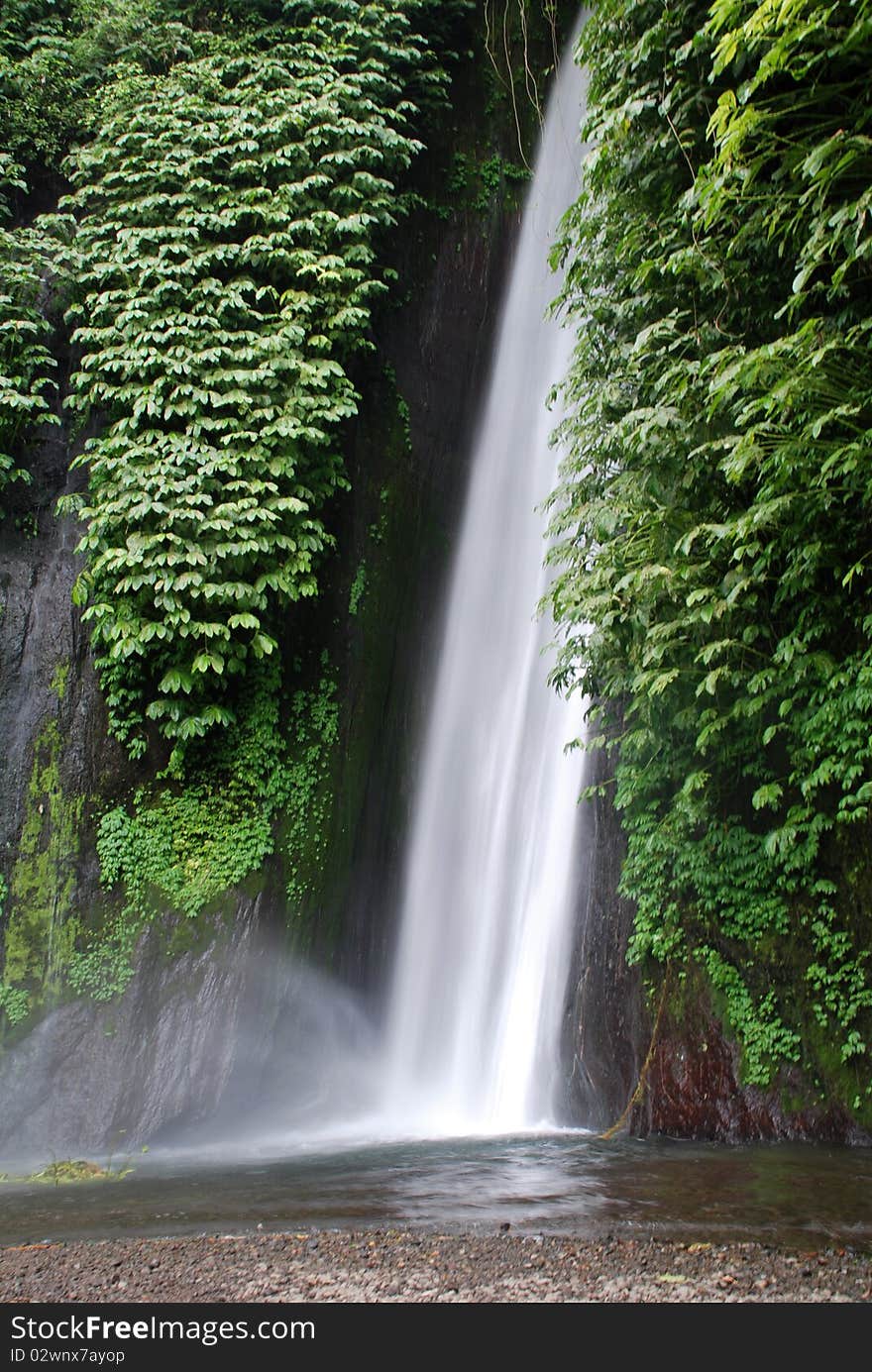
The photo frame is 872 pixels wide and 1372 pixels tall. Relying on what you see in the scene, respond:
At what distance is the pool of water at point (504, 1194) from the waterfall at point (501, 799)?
172 cm

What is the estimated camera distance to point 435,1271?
10.9 ft

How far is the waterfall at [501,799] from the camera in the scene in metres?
8.39

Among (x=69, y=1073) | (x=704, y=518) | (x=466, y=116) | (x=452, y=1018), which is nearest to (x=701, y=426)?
(x=704, y=518)

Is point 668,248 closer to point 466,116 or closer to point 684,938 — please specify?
point 684,938

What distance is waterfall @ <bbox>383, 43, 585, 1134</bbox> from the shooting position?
8391 millimetres

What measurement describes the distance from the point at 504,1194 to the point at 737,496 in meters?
4.85

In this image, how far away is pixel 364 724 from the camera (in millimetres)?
10359

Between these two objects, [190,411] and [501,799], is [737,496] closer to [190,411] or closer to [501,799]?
[501,799]

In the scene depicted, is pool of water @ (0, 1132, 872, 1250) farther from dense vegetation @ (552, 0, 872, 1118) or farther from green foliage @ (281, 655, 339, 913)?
green foliage @ (281, 655, 339, 913)

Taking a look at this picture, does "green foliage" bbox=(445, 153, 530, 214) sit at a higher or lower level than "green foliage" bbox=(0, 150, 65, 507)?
higher

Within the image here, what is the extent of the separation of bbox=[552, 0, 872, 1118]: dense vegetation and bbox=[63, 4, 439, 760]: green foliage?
3053 millimetres

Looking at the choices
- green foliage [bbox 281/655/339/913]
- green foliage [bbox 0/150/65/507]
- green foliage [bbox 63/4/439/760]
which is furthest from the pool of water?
green foliage [bbox 0/150/65/507]

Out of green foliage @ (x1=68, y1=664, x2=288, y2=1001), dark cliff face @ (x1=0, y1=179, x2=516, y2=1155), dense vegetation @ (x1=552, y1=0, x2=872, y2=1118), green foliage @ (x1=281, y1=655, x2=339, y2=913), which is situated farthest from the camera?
green foliage @ (x1=281, y1=655, x2=339, y2=913)

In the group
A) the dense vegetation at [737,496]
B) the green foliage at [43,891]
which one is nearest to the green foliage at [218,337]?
the green foliage at [43,891]
